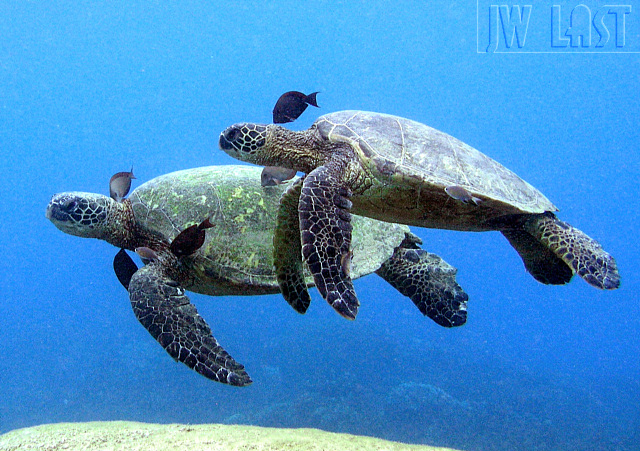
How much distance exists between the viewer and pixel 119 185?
21.5 feet

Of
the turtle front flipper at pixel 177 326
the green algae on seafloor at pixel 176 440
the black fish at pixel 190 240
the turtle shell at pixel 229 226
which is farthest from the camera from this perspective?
the turtle shell at pixel 229 226

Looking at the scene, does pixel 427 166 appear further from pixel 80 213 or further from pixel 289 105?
pixel 80 213

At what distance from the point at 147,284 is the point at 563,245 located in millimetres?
5403

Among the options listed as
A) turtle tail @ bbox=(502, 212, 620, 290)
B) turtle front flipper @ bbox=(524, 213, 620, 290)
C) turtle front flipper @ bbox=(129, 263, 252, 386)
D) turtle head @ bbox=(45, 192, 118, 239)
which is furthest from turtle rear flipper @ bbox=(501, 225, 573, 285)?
turtle head @ bbox=(45, 192, 118, 239)

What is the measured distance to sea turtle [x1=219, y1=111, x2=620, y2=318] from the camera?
4.19 m

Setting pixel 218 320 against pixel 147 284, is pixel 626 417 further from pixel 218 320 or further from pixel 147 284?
pixel 147 284

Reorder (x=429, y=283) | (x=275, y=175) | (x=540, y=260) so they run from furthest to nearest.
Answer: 1. (x=429, y=283)
2. (x=275, y=175)
3. (x=540, y=260)

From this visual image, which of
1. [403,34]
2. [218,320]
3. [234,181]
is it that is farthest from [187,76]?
[234,181]

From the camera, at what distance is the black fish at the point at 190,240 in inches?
205

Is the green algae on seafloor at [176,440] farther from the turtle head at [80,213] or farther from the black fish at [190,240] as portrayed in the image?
the turtle head at [80,213]

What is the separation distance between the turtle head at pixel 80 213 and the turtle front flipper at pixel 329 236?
3736 mm

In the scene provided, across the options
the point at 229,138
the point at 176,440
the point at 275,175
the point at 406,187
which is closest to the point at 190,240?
the point at 229,138

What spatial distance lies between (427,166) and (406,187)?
1.26 ft

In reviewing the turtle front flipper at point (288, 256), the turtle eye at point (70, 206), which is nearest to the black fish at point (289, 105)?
the turtle front flipper at point (288, 256)
